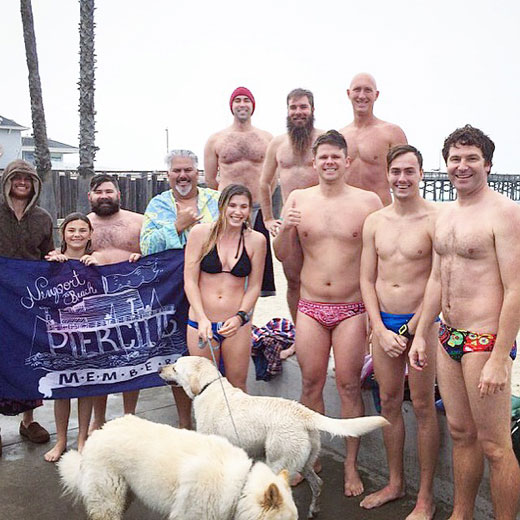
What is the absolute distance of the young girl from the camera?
4887mm

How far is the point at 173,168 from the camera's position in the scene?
508cm

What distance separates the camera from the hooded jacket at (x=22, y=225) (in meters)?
5.02

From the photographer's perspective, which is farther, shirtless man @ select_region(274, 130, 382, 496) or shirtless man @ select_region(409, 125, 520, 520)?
shirtless man @ select_region(274, 130, 382, 496)

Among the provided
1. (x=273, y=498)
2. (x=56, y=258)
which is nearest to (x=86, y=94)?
(x=56, y=258)

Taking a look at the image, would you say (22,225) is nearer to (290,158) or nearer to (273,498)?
(290,158)

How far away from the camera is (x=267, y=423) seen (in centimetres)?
367

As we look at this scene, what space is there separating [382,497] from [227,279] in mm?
1891

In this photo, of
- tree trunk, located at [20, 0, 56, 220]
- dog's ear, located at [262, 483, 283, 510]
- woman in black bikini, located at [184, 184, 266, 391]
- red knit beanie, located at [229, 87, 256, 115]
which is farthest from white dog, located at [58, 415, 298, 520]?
tree trunk, located at [20, 0, 56, 220]

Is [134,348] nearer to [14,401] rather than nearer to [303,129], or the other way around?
[14,401]

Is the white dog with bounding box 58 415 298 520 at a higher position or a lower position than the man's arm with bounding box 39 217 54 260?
lower

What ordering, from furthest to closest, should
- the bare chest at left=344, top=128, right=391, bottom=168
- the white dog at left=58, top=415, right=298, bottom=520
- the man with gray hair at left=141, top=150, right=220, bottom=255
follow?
the bare chest at left=344, top=128, right=391, bottom=168 → the man with gray hair at left=141, top=150, right=220, bottom=255 → the white dog at left=58, top=415, right=298, bottom=520

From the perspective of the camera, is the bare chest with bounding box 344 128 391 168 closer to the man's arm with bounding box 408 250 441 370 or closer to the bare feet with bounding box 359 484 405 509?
the man's arm with bounding box 408 250 441 370

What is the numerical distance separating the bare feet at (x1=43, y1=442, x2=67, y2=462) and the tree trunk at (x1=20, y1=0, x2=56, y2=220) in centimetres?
1090

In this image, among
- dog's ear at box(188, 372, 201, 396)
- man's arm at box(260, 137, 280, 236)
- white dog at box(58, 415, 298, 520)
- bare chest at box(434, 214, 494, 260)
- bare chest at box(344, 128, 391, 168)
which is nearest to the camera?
white dog at box(58, 415, 298, 520)
